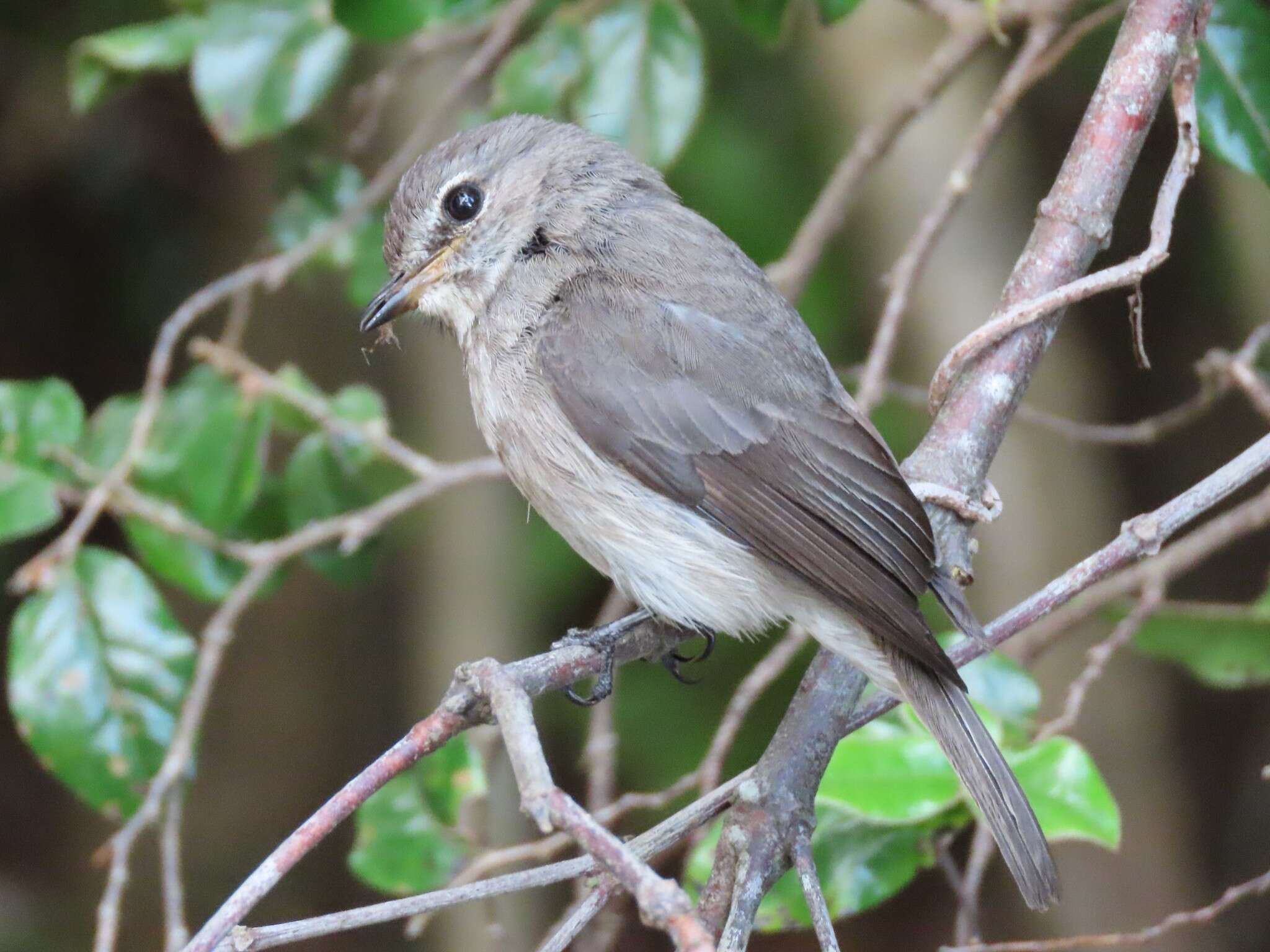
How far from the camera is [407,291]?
10.1 feet

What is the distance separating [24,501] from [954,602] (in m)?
2.05

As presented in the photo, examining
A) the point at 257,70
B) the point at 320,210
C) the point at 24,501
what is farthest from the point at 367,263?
the point at 24,501

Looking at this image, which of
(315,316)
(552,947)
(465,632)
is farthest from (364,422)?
(315,316)

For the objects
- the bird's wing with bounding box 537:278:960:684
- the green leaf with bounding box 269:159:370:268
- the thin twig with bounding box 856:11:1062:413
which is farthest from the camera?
the green leaf with bounding box 269:159:370:268

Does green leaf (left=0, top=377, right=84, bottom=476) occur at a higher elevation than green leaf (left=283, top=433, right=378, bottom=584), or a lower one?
higher

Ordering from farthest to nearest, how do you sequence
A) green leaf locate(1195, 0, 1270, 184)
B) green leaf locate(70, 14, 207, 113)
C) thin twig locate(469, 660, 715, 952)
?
1. green leaf locate(70, 14, 207, 113)
2. green leaf locate(1195, 0, 1270, 184)
3. thin twig locate(469, 660, 715, 952)

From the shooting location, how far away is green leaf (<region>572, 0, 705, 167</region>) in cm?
337

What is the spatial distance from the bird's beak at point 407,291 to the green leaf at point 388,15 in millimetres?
561

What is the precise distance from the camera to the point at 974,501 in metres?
2.36

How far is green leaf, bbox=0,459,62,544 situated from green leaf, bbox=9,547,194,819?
147mm

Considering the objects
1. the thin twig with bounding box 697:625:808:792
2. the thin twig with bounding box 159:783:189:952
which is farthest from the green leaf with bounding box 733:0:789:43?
the thin twig with bounding box 159:783:189:952

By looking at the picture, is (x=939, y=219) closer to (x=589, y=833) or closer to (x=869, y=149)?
(x=869, y=149)

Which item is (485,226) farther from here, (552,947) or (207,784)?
(207,784)

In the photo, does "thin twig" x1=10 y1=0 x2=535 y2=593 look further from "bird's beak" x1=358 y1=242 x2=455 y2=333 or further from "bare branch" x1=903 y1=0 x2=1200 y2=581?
"bare branch" x1=903 y1=0 x2=1200 y2=581
